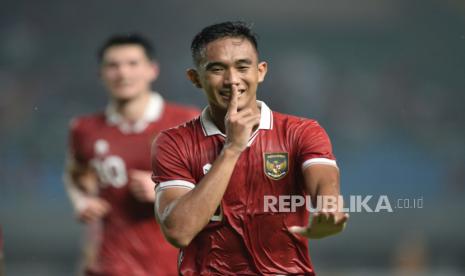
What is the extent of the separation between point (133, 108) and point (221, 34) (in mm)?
3240

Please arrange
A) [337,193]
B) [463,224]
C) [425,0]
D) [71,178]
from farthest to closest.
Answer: [425,0], [463,224], [71,178], [337,193]

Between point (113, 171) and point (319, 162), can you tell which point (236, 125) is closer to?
point (319, 162)

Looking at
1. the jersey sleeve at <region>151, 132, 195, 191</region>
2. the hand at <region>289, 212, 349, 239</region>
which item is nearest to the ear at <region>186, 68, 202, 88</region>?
the jersey sleeve at <region>151, 132, 195, 191</region>

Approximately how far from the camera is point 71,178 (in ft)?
24.4

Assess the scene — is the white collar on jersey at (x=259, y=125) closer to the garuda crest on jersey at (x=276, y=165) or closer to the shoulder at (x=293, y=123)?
the shoulder at (x=293, y=123)

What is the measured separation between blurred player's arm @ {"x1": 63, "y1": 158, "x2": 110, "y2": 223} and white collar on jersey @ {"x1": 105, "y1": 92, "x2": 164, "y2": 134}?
43cm

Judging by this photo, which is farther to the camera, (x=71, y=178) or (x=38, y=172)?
(x=38, y=172)

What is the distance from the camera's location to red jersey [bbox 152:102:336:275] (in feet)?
13.5

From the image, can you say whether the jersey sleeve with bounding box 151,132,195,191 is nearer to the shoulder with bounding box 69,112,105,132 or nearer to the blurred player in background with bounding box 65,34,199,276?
the blurred player in background with bounding box 65,34,199,276

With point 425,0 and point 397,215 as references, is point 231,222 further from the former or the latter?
point 425,0

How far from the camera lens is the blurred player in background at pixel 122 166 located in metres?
6.93

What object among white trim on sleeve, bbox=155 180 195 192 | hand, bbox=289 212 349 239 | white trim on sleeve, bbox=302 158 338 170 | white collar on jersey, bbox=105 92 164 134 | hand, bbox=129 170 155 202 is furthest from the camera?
white collar on jersey, bbox=105 92 164 134

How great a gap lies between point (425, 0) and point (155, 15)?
157 inches

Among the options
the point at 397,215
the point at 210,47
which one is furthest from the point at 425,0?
the point at 210,47
